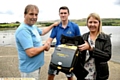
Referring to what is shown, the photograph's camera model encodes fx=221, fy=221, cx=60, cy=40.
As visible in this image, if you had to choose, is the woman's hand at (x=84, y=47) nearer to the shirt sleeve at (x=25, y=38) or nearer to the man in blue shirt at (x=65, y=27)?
the shirt sleeve at (x=25, y=38)

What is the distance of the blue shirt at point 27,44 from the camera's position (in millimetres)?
3252

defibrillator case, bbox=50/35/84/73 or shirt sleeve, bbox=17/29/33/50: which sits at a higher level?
shirt sleeve, bbox=17/29/33/50

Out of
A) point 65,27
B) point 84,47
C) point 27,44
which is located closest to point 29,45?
point 27,44

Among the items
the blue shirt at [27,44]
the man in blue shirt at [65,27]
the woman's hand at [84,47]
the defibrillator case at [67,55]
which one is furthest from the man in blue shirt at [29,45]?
the man in blue shirt at [65,27]

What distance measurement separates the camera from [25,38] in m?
3.24

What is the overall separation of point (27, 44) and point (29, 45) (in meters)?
0.03

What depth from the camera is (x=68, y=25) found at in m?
4.52

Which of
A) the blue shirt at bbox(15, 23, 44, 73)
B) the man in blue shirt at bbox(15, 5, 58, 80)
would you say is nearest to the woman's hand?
the man in blue shirt at bbox(15, 5, 58, 80)

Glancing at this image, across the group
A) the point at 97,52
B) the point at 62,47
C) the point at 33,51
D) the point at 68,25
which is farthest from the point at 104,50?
the point at 68,25

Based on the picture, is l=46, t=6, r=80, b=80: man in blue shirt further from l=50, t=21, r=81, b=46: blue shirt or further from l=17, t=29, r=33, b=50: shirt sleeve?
l=17, t=29, r=33, b=50: shirt sleeve

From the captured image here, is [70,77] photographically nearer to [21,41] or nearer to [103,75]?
[103,75]

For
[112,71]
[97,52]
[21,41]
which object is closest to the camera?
[97,52]

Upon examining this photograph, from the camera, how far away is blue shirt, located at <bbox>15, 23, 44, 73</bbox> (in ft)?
10.7

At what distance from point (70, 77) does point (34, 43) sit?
152 cm
